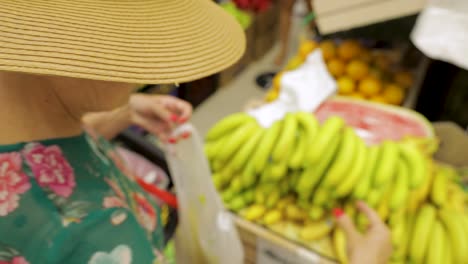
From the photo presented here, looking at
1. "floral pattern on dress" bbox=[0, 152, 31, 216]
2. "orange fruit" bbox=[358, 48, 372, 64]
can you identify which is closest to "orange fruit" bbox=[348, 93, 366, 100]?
"orange fruit" bbox=[358, 48, 372, 64]

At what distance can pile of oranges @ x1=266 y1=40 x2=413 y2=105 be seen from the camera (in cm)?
137

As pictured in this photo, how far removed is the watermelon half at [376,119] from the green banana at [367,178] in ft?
0.52

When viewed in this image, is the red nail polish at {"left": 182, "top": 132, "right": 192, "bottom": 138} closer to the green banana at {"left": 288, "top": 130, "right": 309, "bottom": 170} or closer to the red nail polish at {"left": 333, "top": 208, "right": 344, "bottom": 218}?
the green banana at {"left": 288, "top": 130, "right": 309, "bottom": 170}

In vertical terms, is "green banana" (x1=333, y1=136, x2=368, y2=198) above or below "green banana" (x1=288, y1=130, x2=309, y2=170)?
below

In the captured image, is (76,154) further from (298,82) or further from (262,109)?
(298,82)

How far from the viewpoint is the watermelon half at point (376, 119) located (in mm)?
1148

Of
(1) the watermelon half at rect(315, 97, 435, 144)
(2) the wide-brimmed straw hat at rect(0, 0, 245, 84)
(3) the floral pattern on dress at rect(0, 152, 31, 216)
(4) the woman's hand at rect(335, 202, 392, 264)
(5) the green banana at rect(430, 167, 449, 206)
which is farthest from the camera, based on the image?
(1) the watermelon half at rect(315, 97, 435, 144)

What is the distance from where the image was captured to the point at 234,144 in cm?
101

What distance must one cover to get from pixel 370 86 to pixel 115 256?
1.10 meters

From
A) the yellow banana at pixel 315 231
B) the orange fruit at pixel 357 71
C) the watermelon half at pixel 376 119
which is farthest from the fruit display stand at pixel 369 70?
the yellow banana at pixel 315 231

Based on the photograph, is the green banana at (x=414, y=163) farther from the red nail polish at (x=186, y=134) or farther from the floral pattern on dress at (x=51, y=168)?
the floral pattern on dress at (x=51, y=168)

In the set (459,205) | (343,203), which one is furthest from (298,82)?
(459,205)

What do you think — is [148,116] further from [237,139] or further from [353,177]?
[353,177]

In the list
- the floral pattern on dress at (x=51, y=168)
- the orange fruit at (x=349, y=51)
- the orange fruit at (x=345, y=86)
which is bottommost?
the orange fruit at (x=345, y=86)
